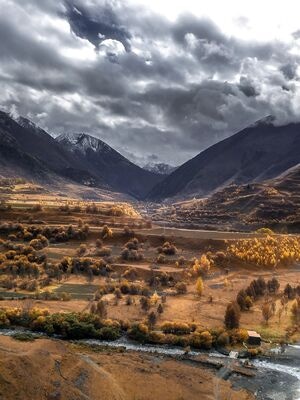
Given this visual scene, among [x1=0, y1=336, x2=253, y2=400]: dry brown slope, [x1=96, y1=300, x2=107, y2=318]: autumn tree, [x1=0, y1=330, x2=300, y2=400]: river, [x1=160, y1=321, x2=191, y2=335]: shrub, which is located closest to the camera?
[x1=0, y1=336, x2=253, y2=400]: dry brown slope

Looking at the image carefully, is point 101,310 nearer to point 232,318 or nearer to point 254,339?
point 232,318

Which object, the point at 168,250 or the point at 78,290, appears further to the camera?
the point at 168,250

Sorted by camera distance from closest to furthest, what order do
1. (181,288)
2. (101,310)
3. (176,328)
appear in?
(176,328), (101,310), (181,288)

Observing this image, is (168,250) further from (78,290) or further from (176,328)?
(176,328)

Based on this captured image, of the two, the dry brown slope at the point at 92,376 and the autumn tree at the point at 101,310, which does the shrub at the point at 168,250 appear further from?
the dry brown slope at the point at 92,376

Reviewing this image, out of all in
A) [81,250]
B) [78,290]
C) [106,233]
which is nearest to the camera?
[78,290]

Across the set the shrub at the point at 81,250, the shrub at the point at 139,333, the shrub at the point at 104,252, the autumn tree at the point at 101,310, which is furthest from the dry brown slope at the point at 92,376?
the shrub at the point at 104,252

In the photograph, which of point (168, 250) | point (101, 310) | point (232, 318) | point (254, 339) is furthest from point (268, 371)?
point (168, 250)

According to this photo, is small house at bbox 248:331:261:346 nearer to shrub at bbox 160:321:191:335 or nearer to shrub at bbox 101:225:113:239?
shrub at bbox 160:321:191:335

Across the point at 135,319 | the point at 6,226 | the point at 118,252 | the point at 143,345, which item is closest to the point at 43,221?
the point at 6,226

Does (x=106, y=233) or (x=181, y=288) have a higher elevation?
(x=106, y=233)

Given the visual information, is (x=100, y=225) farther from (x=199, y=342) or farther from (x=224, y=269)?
(x=199, y=342)

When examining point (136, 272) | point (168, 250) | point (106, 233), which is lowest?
point (136, 272)

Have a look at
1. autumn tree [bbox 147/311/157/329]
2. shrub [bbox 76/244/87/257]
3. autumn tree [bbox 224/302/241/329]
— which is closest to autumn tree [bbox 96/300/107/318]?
autumn tree [bbox 147/311/157/329]
